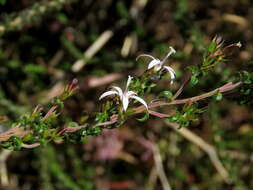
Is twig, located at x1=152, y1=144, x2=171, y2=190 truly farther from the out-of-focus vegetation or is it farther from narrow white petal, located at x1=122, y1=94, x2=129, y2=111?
narrow white petal, located at x1=122, y1=94, x2=129, y2=111

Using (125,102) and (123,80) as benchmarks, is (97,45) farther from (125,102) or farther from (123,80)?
(125,102)

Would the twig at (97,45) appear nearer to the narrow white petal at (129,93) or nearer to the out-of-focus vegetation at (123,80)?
the out-of-focus vegetation at (123,80)

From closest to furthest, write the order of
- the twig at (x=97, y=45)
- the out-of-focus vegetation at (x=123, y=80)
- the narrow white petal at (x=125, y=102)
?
the narrow white petal at (x=125, y=102) → the out-of-focus vegetation at (x=123, y=80) → the twig at (x=97, y=45)

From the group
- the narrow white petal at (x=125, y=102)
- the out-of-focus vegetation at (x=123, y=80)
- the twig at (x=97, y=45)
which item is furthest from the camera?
the twig at (x=97, y=45)

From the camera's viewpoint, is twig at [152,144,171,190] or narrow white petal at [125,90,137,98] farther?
twig at [152,144,171,190]

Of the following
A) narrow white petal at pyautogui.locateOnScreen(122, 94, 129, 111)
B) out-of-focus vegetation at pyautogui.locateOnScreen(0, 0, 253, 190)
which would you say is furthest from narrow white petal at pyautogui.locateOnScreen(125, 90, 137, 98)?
out-of-focus vegetation at pyautogui.locateOnScreen(0, 0, 253, 190)

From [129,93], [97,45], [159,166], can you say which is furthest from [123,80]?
[129,93]

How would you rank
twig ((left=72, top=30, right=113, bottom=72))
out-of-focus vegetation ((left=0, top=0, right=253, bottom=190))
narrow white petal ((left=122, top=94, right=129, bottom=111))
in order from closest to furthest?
narrow white petal ((left=122, top=94, right=129, bottom=111)), out-of-focus vegetation ((left=0, top=0, right=253, bottom=190)), twig ((left=72, top=30, right=113, bottom=72))

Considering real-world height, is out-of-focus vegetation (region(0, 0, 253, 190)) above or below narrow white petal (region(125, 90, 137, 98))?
above

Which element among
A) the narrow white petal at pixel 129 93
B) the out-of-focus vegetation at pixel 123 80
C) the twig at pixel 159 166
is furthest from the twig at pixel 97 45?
the narrow white petal at pixel 129 93

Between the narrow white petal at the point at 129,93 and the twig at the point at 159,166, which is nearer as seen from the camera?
the narrow white petal at the point at 129,93
